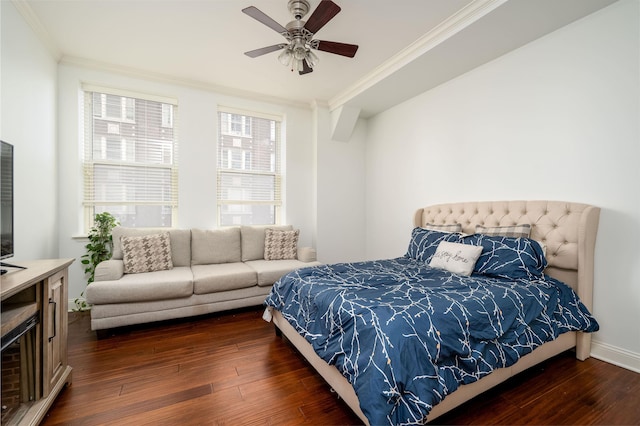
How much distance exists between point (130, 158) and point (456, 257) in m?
3.99

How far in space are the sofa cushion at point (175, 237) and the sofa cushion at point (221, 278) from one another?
0.68ft

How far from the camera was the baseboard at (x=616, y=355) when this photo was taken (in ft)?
6.76

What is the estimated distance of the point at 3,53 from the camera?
82.0 inches

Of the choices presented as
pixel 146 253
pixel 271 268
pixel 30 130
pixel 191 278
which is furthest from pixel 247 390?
pixel 30 130

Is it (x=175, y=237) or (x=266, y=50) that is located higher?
(x=266, y=50)

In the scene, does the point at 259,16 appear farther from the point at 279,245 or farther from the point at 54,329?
the point at 279,245

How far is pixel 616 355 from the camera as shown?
2.14 metres

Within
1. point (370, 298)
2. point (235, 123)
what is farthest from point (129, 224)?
point (370, 298)

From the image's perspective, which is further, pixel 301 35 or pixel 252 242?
pixel 252 242

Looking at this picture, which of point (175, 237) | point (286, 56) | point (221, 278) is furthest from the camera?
point (175, 237)

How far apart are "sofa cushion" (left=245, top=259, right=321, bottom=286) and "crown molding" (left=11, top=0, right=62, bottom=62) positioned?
3084 mm

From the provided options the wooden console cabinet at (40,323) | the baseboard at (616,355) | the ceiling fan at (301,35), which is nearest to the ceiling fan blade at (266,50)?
the ceiling fan at (301,35)

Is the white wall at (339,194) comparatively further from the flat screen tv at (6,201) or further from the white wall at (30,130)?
the flat screen tv at (6,201)

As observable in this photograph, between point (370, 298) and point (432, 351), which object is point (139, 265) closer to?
point (370, 298)
